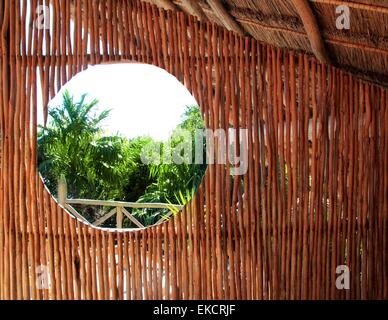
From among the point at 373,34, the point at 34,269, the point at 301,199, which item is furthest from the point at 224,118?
the point at 34,269

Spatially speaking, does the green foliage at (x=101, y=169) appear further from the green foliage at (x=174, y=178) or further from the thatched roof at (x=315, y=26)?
the thatched roof at (x=315, y=26)

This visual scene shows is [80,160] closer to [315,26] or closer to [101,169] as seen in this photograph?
[101,169]

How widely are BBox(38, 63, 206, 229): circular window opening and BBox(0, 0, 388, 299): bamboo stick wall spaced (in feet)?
18.5

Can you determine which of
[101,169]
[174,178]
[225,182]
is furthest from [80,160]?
[225,182]

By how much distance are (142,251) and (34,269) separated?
618 millimetres

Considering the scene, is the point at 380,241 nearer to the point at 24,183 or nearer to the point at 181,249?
the point at 181,249

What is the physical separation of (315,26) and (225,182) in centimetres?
93

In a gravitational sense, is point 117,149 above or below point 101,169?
above

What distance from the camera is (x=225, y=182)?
2.77 m

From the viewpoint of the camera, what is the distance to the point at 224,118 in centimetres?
275

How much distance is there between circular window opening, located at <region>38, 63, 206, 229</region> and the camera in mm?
9195

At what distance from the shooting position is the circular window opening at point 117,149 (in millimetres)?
9195

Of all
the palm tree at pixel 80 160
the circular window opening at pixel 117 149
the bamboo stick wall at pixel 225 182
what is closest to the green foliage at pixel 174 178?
the circular window opening at pixel 117 149

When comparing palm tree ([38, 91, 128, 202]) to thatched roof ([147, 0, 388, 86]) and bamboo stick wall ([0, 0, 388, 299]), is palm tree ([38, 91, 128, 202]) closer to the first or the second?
bamboo stick wall ([0, 0, 388, 299])
